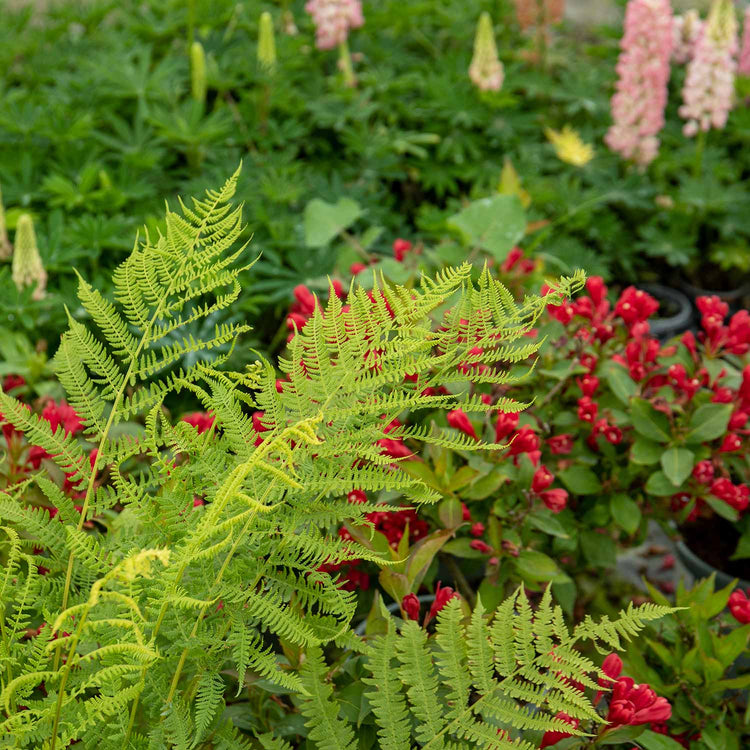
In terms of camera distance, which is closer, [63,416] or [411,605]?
[411,605]

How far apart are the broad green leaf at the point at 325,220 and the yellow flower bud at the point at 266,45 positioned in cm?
59

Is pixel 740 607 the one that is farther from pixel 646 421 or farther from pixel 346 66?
pixel 346 66

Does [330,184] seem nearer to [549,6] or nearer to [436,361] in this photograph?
[549,6]

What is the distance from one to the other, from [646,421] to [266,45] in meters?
1.55

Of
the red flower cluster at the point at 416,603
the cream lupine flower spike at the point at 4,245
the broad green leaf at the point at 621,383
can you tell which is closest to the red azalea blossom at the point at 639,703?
the red flower cluster at the point at 416,603

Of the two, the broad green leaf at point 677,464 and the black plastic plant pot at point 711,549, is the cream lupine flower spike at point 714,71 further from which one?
the broad green leaf at point 677,464

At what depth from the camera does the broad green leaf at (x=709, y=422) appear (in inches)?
54.0

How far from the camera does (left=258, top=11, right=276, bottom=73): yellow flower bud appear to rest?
7.78 feet

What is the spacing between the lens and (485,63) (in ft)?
8.36

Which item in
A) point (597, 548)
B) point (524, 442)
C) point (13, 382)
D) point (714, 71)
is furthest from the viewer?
point (714, 71)

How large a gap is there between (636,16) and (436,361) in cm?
214

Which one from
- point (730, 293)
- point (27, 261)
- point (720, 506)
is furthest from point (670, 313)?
point (27, 261)

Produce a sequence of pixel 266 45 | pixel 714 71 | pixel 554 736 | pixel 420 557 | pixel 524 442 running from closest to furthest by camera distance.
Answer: pixel 554 736 < pixel 420 557 < pixel 524 442 < pixel 266 45 < pixel 714 71

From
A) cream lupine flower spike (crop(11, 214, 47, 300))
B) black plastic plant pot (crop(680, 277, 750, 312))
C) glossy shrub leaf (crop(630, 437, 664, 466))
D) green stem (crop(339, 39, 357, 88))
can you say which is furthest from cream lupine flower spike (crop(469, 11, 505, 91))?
glossy shrub leaf (crop(630, 437, 664, 466))
